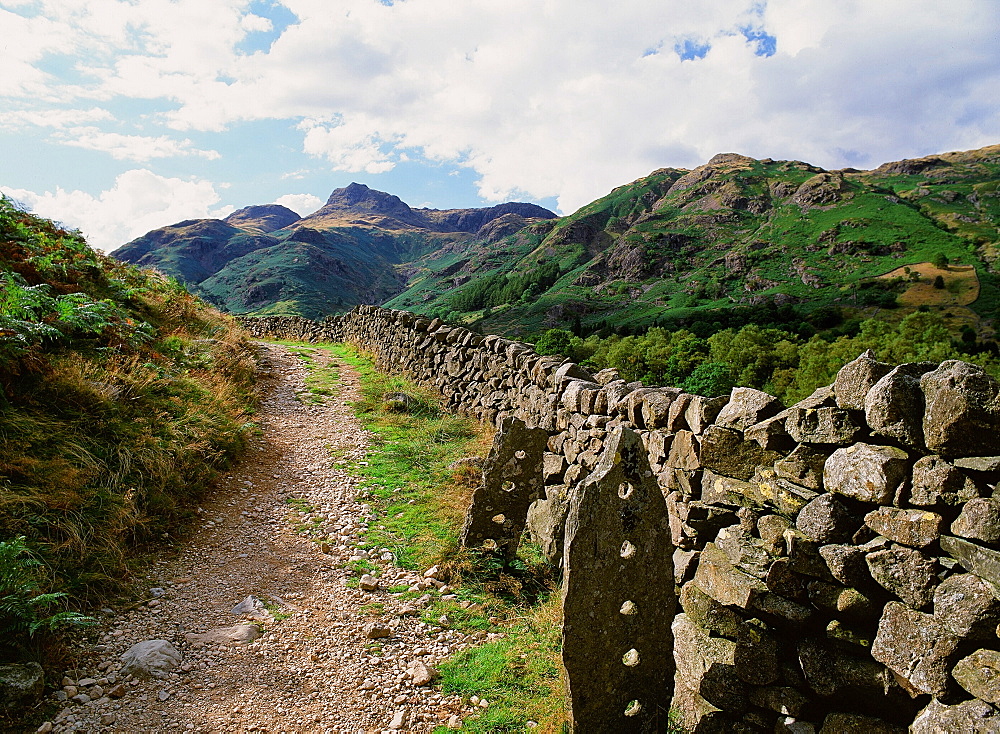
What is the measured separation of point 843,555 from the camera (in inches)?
129

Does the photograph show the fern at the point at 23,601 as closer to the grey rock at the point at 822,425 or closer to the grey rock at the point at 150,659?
the grey rock at the point at 150,659

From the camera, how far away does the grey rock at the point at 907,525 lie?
9.51 feet

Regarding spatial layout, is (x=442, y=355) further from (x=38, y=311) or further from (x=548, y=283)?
(x=548, y=283)

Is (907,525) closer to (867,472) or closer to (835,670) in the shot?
(867,472)

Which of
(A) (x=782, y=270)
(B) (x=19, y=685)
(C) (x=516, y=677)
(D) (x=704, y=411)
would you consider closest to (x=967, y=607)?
(D) (x=704, y=411)

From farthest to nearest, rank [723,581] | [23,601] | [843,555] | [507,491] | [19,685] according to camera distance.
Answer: [507,491] → [23,601] → [723,581] → [19,685] → [843,555]

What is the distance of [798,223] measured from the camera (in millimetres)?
175000

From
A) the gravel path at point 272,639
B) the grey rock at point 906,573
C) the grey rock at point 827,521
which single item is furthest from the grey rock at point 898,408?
the gravel path at point 272,639

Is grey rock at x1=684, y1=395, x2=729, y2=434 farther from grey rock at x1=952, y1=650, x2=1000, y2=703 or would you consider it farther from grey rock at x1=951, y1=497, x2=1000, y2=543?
grey rock at x1=952, y1=650, x2=1000, y2=703

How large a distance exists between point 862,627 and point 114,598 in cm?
621

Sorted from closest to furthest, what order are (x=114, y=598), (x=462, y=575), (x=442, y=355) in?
1. (x=114, y=598)
2. (x=462, y=575)
3. (x=442, y=355)

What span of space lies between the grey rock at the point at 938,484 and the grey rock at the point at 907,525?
0.07 m

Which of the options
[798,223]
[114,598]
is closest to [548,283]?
[798,223]

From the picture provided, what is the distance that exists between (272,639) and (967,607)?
5.31m
